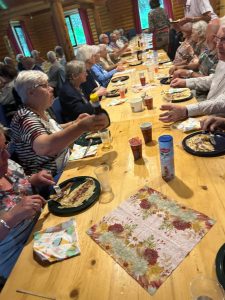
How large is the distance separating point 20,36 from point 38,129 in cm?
1309

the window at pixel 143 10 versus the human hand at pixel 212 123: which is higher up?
the window at pixel 143 10

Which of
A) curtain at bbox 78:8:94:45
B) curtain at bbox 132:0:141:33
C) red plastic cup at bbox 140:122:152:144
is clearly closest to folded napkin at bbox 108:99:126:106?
red plastic cup at bbox 140:122:152:144

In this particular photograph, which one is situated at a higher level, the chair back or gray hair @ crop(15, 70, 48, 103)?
gray hair @ crop(15, 70, 48, 103)

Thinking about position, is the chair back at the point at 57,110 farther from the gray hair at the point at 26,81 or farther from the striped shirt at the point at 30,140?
the gray hair at the point at 26,81

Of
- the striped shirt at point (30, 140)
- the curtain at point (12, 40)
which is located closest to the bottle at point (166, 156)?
the striped shirt at point (30, 140)

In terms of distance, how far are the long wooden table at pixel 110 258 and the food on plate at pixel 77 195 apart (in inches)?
2.8

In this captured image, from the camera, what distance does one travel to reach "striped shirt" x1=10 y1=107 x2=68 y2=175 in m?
1.54

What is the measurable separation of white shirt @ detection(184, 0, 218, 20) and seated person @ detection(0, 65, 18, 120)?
3.09 meters

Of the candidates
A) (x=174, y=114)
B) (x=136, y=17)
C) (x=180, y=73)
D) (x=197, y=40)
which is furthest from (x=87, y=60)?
(x=136, y=17)

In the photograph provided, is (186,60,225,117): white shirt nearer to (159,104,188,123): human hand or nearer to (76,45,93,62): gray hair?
(159,104,188,123): human hand

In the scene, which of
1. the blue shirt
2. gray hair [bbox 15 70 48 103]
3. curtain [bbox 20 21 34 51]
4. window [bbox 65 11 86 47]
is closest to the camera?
gray hair [bbox 15 70 48 103]

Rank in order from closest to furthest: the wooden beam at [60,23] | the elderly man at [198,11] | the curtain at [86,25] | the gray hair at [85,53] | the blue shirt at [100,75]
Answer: the gray hair at [85,53] → the elderly man at [198,11] → the blue shirt at [100,75] → the wooden beam at [60,23] → the curtain at [86,25]

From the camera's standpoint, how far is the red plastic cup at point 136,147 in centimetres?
133

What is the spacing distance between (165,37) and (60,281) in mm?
5606
